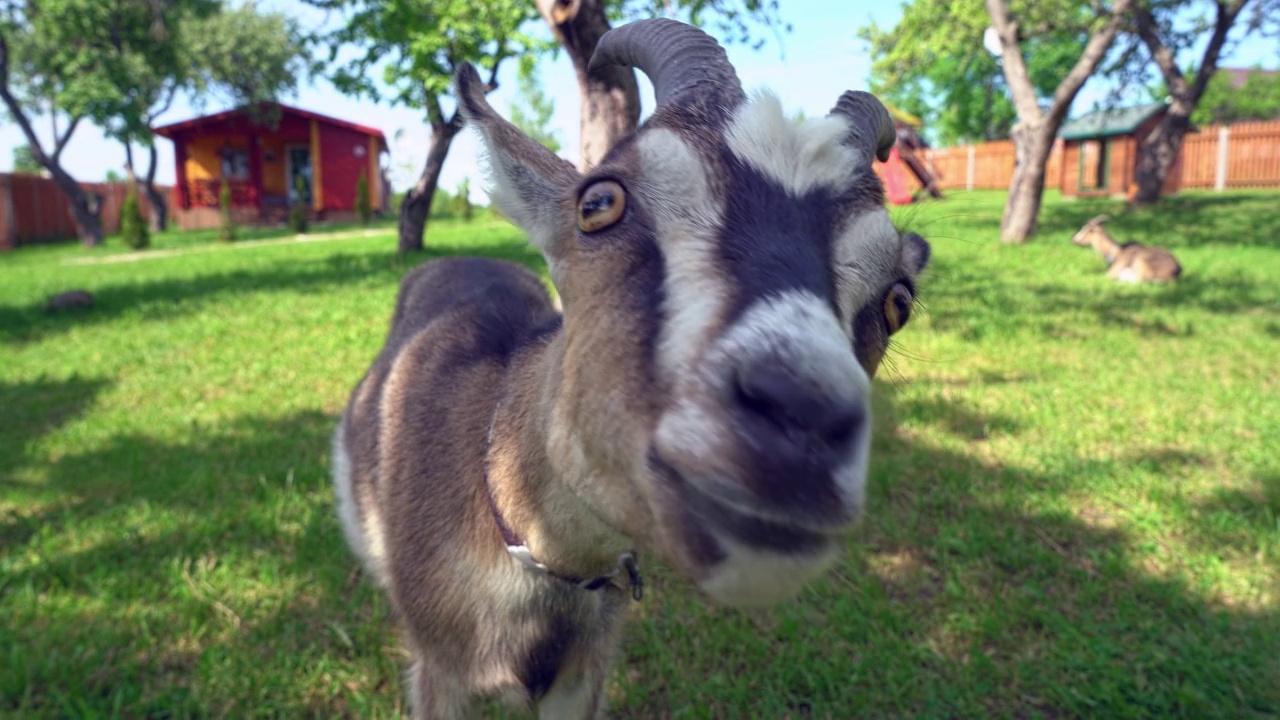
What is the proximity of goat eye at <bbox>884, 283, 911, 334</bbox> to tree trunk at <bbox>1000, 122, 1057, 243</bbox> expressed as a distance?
12.0m

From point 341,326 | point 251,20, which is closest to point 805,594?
point 341,326

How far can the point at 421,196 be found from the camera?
1240 centimetres

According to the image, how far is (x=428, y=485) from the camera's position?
7.13 feet

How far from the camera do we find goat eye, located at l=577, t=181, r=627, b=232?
1.45m

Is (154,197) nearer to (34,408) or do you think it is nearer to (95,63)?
(95,63)

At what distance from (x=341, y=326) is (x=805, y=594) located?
565 cm

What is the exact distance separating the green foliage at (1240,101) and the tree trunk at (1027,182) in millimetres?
45916

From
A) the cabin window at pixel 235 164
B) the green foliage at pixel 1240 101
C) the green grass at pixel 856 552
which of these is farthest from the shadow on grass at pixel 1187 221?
the green foliage at pixel 1240 101

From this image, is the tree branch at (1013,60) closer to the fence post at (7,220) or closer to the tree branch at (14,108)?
the tree branch at (14,108)

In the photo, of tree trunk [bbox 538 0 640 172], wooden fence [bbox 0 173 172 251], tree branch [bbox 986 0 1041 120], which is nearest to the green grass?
tree trunk [bbox 538 0 640 172]

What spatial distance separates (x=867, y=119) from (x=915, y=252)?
35 cm

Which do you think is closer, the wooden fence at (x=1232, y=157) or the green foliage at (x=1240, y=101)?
the wooden fence at (x=1232, y=157)

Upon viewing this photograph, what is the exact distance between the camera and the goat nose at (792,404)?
3.46ft

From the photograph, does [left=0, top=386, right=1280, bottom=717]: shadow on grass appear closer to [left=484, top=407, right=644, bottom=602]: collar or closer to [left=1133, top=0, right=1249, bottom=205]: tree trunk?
[left=484, top=407, right=644, bottom=602]: collar
